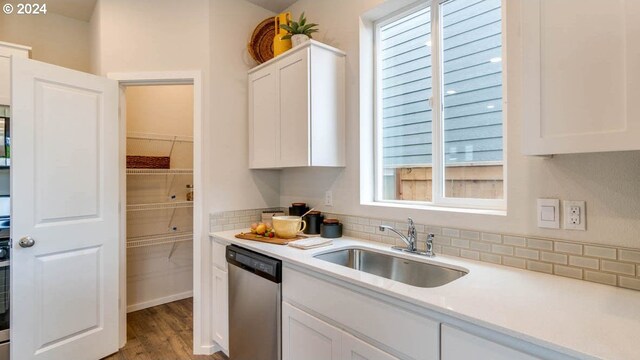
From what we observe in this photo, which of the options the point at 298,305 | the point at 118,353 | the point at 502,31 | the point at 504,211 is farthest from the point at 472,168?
the point at 118,353

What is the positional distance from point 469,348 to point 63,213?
95.5 inches

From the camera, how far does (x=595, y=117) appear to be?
96cm

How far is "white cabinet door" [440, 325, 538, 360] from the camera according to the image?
0.88 m

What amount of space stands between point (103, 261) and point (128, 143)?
1.27 metres

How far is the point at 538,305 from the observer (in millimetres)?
999

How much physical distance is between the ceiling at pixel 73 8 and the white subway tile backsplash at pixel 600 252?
3.56 metres

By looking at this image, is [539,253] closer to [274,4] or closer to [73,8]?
[274,4]

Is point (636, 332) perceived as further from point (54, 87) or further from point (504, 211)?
point (54, 87)

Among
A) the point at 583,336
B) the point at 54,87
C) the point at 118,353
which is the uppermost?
the point at 54,87

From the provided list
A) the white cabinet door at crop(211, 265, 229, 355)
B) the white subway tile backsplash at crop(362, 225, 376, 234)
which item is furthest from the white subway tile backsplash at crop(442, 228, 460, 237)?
the white cabinet door at crop(211, 265, 229, 355)

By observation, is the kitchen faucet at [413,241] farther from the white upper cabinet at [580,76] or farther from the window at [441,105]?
the white upper cabinet at [580,76]

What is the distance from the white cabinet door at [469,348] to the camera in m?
0.88

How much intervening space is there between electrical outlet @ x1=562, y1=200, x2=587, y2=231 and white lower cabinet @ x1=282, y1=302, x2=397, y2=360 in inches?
34.6

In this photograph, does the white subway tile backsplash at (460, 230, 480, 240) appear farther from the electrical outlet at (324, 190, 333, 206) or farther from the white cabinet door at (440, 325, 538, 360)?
the electrical outlet at (324, 190, 333, 206)
